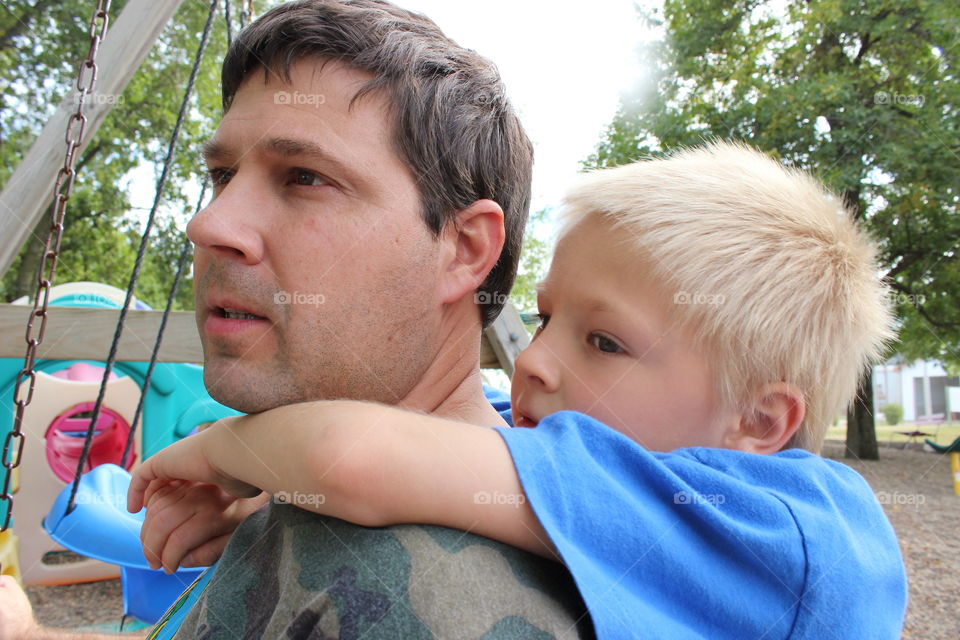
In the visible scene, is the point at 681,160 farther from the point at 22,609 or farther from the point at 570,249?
the point at 22,609

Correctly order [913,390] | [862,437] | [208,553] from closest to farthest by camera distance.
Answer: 1. [208,553]
2. [862,437]
3. [913,390]

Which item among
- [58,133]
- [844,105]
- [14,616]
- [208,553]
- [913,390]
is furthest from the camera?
[913,390]

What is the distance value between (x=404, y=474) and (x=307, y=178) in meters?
0.69

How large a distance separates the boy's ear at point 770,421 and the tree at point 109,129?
12.7 metres

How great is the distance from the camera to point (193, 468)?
1.22 metres

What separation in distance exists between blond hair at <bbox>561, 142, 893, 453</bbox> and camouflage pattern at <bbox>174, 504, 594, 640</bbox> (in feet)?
1.62

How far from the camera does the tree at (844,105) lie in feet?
31.9

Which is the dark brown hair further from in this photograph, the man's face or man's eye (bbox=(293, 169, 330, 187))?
man's eye (bbox=(293, 169, 330, 187))

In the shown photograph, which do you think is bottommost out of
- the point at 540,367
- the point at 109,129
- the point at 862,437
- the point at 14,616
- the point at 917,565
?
the point at 917,565

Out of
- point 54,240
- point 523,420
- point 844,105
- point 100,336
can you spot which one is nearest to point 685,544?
point 523,420

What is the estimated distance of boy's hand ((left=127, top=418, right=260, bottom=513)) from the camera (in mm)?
1156

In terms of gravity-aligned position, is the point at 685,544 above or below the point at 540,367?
below

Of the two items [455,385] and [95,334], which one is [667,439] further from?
[95,334]

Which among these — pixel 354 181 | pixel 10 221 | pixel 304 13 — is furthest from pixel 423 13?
pixel 10 221
